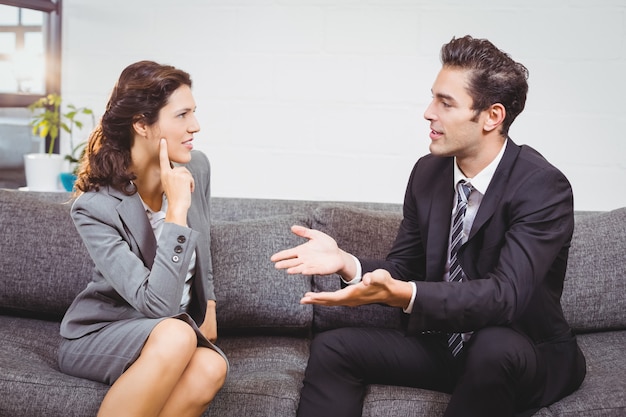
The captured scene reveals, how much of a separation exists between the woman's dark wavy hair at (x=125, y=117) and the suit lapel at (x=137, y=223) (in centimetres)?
2

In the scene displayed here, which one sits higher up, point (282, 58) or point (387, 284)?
point (282, 58)

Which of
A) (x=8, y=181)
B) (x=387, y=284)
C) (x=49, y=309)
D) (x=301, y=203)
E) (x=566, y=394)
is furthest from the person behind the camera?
(x=8, y=181)

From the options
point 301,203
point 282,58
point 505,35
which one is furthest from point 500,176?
point 282,58

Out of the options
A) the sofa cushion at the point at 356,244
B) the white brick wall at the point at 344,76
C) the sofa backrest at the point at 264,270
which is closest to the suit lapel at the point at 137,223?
the sofa backrest at the point at 264,270

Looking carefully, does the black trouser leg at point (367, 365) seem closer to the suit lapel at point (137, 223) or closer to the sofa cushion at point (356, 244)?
the sofa cushion at point (356, 244)

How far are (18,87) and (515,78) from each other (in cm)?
221

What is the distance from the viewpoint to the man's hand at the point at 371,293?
1808 millimetres

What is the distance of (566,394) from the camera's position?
206 centimetres

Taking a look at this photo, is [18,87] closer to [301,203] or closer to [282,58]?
[282,58]

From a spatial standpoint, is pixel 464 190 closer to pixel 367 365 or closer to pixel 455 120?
pixel 455 120

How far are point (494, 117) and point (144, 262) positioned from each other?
1.02m

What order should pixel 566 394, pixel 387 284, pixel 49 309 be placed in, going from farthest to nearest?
pixel 49 309
pixel 566 394
pixel 387 284

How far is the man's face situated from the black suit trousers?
19.4 inches

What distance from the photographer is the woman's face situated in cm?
218
